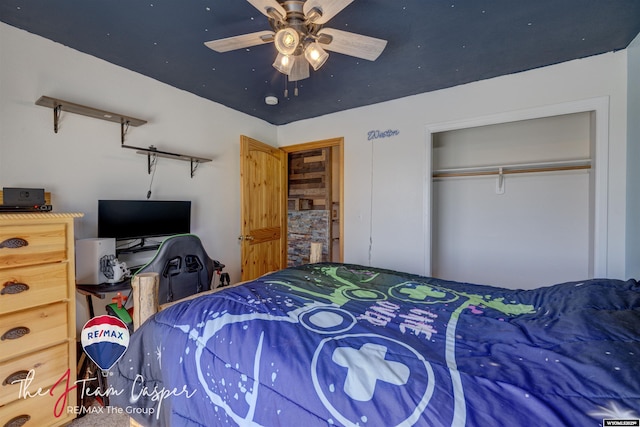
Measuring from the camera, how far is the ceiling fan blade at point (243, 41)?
159 centimetres

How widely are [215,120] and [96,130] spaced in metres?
1.17

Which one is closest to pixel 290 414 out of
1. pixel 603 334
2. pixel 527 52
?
pixel 603 334

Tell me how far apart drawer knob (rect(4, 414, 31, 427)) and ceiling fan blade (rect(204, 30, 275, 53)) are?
2286mm

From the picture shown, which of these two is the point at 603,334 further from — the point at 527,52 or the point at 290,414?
the point at 527,52

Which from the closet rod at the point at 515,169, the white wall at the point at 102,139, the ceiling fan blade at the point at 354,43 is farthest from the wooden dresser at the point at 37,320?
the closet rod at the point at 515,169

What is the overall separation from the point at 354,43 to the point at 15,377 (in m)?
2.61

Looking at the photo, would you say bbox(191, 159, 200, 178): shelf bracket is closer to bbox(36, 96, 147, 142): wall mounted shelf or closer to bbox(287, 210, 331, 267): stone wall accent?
bbox(36, 96, 147, 142): wall mounted shelf

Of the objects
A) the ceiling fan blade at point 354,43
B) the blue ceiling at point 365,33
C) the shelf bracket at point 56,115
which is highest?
the blue ceiling at point 365,33

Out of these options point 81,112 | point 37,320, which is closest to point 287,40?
point 81,112

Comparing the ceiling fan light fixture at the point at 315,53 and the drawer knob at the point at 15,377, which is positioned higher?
the ceiling fan light fixture at the point at 315,53

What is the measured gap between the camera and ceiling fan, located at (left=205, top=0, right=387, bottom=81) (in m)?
1.42

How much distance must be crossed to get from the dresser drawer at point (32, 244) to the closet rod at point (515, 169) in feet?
11.6

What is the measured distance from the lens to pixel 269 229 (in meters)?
3.70

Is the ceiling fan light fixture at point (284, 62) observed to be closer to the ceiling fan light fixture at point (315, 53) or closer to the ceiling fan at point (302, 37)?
the ceiling fan at point (302, 37)
